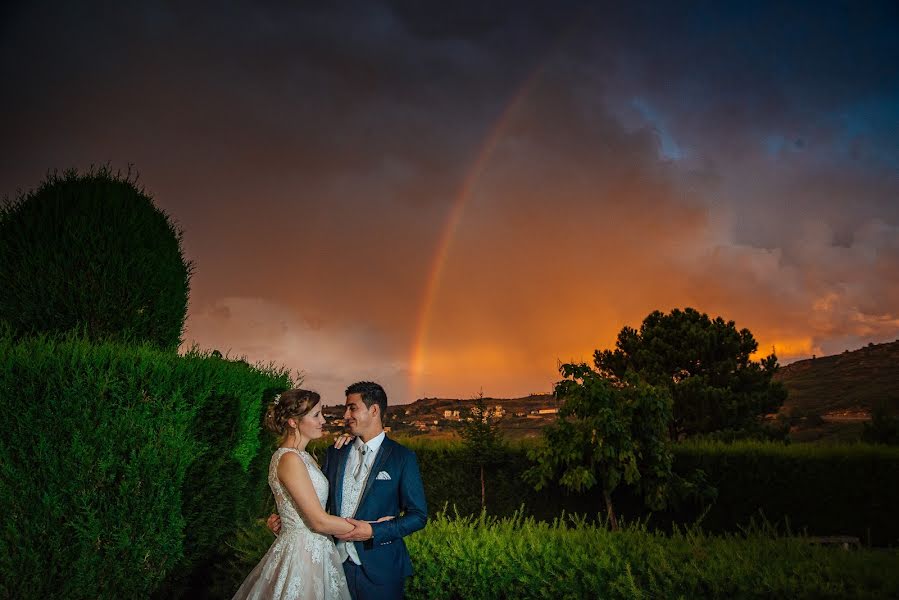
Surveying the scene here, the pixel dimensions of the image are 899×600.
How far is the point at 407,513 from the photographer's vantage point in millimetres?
4531

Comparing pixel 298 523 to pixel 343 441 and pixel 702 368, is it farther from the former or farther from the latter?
pixel 702 368

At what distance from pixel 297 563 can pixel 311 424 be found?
1059 mm

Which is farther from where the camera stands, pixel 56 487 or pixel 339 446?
pixel 56 487

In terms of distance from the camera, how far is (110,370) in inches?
243

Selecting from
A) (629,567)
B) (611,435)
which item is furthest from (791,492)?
(629,567)

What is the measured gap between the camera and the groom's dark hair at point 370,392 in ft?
15.1

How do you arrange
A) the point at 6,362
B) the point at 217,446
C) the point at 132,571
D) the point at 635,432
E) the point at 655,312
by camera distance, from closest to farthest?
the point at 6,362 → the point at 132,571 → the point at 217,446 → the point at 635,432 → the point at 655,312

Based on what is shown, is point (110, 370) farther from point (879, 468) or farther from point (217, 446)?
point (879, 468)

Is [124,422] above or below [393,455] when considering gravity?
above

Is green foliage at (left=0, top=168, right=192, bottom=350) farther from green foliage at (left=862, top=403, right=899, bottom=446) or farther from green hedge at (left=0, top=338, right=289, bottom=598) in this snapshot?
green foliage at (left=862, top=403, right=899, bottom=446)

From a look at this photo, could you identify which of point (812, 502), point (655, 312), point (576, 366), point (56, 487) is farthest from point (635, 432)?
point (655, 312)

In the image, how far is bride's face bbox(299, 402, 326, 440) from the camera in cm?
506

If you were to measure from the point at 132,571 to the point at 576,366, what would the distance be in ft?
30.5

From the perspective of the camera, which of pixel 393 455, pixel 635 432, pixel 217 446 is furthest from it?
pixel 635 432
